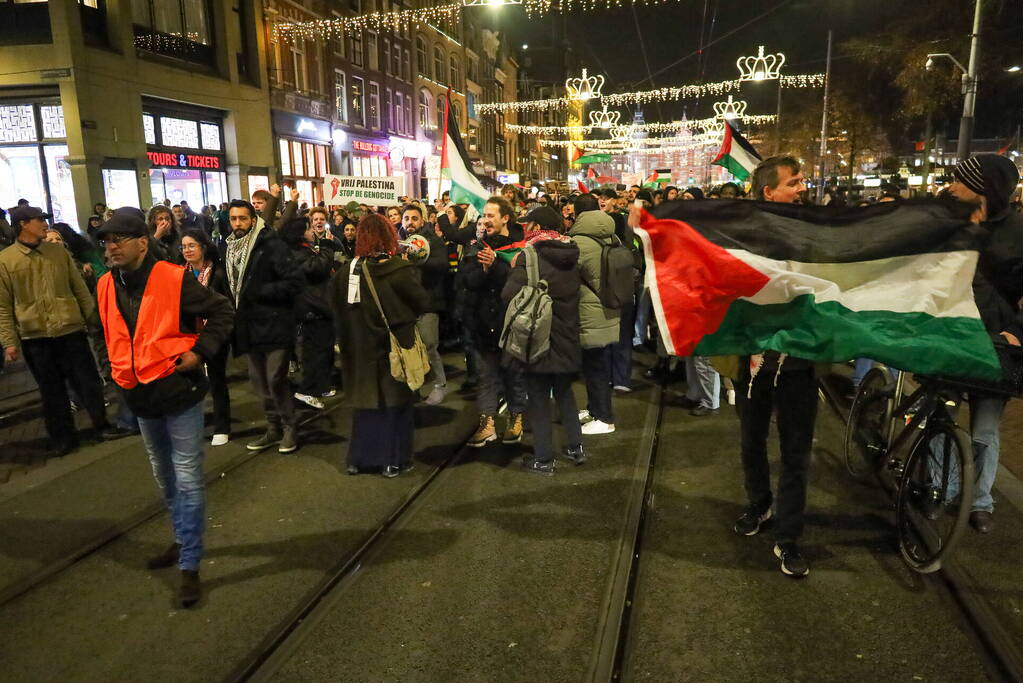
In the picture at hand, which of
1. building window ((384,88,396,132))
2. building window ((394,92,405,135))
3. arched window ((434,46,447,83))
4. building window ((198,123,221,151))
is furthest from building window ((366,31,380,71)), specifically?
building window ((198,123,221,151))

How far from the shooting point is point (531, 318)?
5.52m

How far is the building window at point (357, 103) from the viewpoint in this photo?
3216 cm

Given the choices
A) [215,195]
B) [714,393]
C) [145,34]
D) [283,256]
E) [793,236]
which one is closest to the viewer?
[793,236]

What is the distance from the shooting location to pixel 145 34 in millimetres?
19469

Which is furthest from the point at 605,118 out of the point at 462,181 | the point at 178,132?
the point at 462,181

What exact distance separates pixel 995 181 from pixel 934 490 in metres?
1.81

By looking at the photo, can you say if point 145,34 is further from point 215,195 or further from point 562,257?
point 562,257

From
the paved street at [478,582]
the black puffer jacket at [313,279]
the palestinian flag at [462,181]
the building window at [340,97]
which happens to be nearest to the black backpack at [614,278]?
the paved street at [478,582]

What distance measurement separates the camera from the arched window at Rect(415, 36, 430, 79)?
39.6 meters

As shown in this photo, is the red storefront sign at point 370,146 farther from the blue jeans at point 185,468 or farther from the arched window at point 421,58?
the blue jeans at point 185,468

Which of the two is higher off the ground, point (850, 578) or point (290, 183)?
point (290, 183)

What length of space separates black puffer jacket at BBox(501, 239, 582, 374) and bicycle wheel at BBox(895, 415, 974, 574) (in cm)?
238

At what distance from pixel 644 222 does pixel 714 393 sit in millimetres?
3726

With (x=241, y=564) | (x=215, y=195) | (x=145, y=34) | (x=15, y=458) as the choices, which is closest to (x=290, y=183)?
(x=215, y=195)
